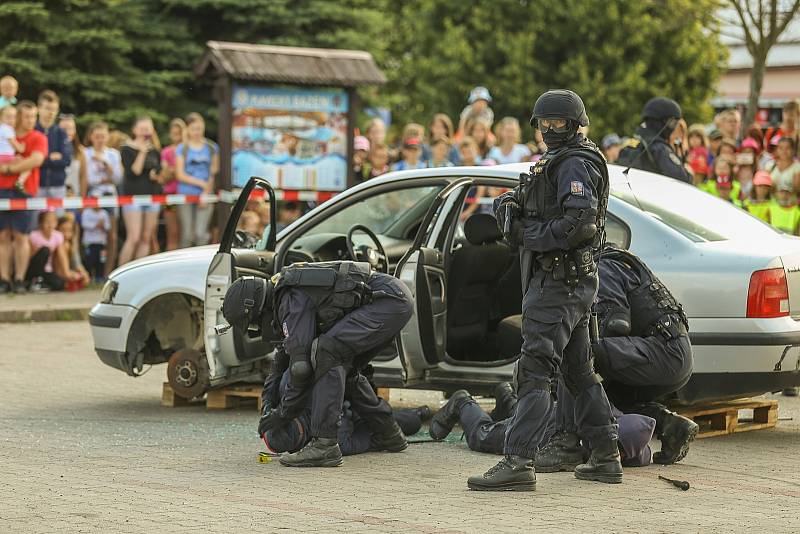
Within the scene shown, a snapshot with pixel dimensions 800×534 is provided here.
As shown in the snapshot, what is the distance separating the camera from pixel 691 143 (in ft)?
56.5

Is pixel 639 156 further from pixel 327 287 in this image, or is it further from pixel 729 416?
pixel 327 287

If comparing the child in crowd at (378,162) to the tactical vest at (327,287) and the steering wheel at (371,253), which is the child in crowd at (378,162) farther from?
the tactical vest at (327,287)

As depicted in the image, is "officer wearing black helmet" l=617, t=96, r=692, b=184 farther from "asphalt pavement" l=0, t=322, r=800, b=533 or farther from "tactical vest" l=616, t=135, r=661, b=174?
"asphalt pavement" l=0, t=322, r=800, b=533

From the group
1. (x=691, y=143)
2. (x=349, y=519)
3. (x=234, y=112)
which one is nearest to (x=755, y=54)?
(x=691, y=143)

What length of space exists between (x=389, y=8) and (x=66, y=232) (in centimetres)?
2290

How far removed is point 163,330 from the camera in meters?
10.2

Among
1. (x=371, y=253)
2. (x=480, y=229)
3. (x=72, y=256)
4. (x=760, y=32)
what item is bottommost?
(x=72, y=256)

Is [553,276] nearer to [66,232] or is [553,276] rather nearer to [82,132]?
[66,232]

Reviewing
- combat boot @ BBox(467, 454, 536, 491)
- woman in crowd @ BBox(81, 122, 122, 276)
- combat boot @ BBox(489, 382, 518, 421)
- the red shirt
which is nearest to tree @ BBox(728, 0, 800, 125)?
woman in crowd @ BBox(81, 122, 122, 276)

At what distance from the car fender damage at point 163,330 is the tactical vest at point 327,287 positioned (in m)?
2.21

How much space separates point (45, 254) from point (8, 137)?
143 cm

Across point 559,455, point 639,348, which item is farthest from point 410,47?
point 559,455

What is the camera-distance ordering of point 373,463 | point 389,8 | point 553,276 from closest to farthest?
point 553,276 < point 373,463 < point 389,8

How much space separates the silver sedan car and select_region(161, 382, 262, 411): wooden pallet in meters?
0.14
